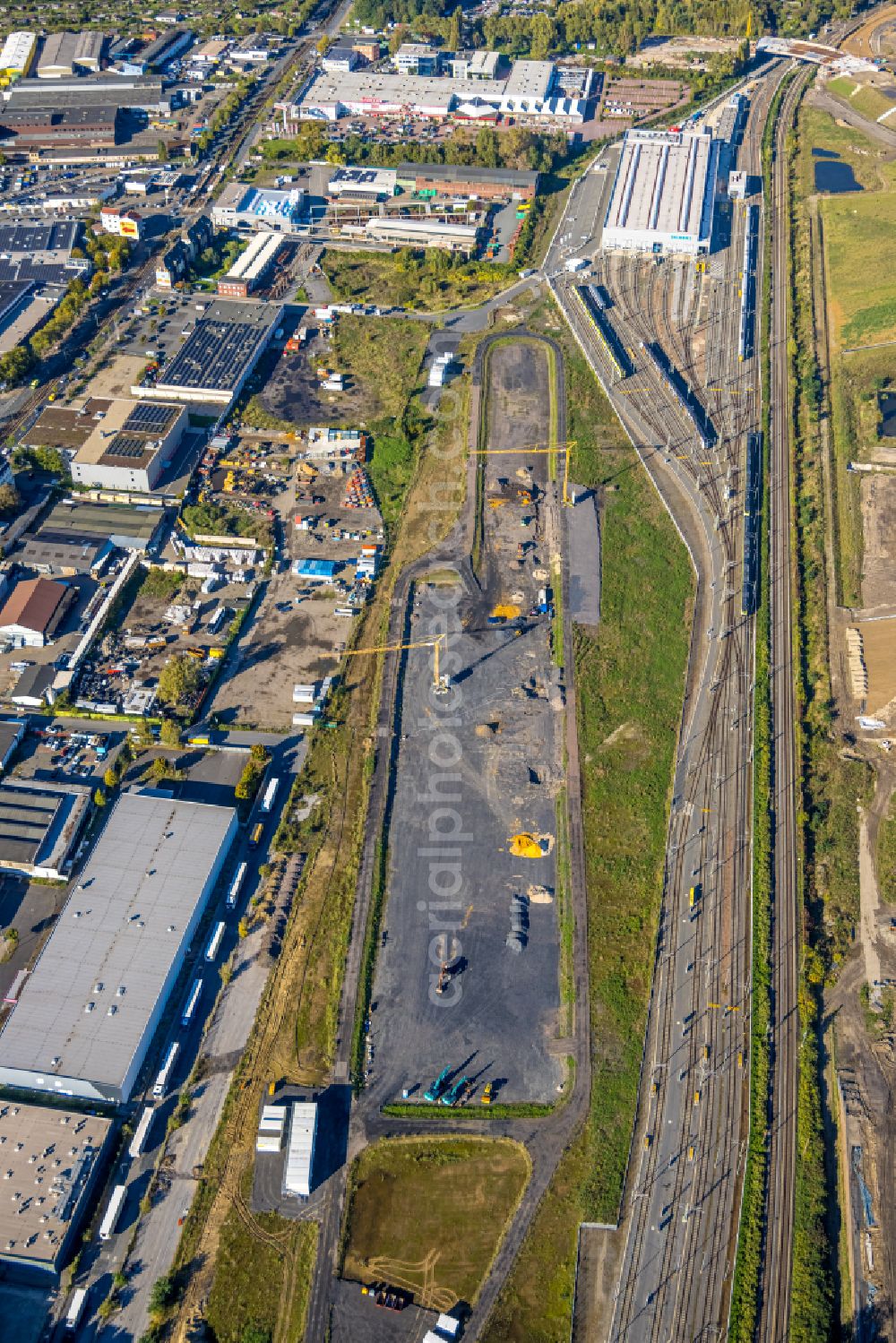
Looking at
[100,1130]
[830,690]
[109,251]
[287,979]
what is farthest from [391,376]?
[100,1130]

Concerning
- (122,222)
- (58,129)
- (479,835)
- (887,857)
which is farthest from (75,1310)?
(58,129)

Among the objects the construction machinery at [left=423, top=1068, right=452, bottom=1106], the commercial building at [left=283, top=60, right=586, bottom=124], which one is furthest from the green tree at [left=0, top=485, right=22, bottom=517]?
the commercial building at [left=283, top=60, right=586, bottom=124]

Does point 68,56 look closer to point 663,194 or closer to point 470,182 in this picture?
point 470,182

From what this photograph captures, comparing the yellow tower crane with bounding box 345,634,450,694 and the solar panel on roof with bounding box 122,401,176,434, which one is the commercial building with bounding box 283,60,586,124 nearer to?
the solar panel on roof with bounding box 122,401,176,434

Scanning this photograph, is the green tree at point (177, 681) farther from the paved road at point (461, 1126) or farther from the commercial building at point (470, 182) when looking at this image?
the commercial building at point (470, 182)

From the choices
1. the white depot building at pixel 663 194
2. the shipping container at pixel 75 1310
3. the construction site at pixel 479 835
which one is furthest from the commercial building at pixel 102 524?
the white depot building at pixel 663 194
